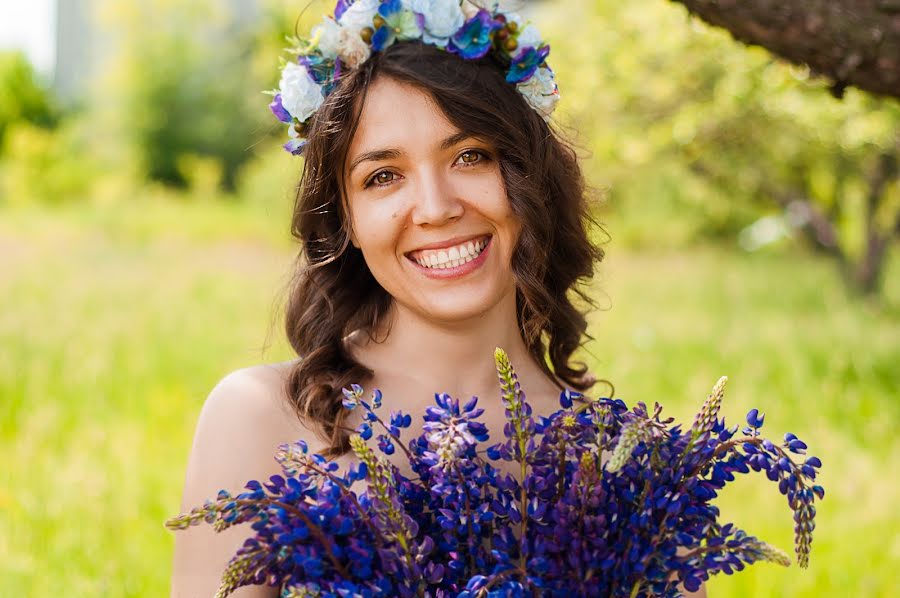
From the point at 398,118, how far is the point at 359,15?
0.22m

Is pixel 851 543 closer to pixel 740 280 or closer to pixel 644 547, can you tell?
pixel 644 547

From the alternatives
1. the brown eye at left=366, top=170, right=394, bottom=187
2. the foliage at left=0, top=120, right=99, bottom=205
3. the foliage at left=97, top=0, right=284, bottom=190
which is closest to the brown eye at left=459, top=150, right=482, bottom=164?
the brown eye at left=366, top=170, right=394, bottom=187

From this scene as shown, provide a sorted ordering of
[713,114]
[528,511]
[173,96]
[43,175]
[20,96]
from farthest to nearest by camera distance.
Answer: [20,96] < [173,96] < [43,175] < [713,114] < [528,511]

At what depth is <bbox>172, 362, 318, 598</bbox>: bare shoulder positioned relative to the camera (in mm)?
1852

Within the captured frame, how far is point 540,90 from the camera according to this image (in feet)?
7.02

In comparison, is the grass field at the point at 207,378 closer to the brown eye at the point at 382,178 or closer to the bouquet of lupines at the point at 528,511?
the brown eye at the point at 382,178

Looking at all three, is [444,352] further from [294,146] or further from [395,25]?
[395,25]

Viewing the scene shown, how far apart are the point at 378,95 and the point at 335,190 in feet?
0.92

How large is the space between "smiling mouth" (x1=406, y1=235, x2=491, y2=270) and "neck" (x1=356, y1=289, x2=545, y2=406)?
0.21 metres

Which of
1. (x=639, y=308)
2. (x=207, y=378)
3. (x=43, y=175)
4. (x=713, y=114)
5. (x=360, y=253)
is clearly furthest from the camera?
(x=43, y=175)

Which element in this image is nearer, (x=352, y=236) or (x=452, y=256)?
(x=452, y=256)

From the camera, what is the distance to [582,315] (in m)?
2.58

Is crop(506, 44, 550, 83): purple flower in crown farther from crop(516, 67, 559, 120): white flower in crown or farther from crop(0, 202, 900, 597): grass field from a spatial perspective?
crop(0, 202, 900, 597): grass field

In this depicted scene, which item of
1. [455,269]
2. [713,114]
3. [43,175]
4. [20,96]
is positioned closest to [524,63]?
[455,269]
